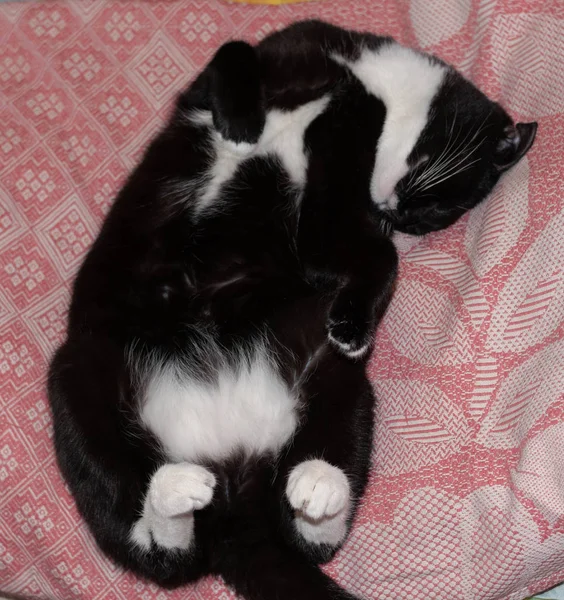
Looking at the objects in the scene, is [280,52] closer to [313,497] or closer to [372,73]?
[372,73]

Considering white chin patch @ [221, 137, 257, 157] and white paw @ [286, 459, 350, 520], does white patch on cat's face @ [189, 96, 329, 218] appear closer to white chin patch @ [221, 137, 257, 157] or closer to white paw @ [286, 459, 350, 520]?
white chin patch @ [221, 137, 257, 157]

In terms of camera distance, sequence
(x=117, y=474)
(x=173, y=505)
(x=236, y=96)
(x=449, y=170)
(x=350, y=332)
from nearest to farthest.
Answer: (x=173, y=505) → (x=117, y=474) → (x=350, y=332) → (x=236, y=96) → (x=449, y=170)

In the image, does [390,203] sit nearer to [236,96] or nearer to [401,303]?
[401,303]

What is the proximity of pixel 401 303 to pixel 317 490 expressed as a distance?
0.61 metres

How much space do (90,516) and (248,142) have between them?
0.91 meters

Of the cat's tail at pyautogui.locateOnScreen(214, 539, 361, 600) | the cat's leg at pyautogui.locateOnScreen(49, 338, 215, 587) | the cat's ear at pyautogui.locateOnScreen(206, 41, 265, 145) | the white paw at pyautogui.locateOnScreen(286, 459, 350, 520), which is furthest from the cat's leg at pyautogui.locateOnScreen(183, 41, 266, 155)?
the cat's tail at pyautogui.locateOnScreen(214, 539, 361, 600)

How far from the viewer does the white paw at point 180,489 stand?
58.9 inches

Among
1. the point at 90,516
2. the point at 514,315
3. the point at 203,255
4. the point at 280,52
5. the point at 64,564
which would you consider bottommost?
the point at 64,564

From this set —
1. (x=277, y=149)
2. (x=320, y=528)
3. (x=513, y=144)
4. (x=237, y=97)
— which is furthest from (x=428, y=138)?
(x=320, y=528)

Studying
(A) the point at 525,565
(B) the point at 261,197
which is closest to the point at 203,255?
(B) the point at 261,197

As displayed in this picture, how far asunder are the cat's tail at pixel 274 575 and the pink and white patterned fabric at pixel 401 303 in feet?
0.56

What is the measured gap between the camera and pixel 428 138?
194cm

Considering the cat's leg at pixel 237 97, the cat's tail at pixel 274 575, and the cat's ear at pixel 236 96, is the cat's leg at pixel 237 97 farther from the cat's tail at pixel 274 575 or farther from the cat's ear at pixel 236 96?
the cat's tail at pixel 274 575

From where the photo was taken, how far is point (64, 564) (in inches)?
72.0
